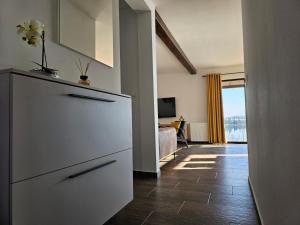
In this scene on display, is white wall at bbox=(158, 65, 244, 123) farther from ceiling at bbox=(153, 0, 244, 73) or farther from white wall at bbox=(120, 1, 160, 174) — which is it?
white wall at bbox=(120, 1, 160, 174)

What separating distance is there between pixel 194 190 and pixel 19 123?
200 cm

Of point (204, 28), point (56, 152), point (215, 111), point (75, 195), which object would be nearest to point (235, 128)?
point (215, 111)

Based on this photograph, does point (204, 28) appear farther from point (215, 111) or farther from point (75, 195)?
point (75, 195)

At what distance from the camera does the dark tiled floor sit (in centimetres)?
164

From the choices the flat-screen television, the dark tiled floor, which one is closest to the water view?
the flat-screen television

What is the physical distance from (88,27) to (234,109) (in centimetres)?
619

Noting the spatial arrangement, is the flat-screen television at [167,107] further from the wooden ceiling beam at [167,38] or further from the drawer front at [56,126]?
the drawer front at [56,126]

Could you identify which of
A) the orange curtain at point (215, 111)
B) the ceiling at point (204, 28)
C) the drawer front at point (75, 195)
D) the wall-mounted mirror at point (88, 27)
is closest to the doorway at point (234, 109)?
the orange curtain at point (215, 111)

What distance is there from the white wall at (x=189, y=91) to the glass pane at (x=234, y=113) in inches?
21.6

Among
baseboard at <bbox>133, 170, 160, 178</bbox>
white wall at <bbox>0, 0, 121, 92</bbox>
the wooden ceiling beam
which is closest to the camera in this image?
white wall at <bbox>0, 0, 121, 92</bbox>

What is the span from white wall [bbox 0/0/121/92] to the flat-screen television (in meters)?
5.86

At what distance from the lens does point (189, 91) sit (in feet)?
24.8

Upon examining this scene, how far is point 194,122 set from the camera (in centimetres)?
743

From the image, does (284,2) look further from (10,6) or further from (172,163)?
(172,163)
